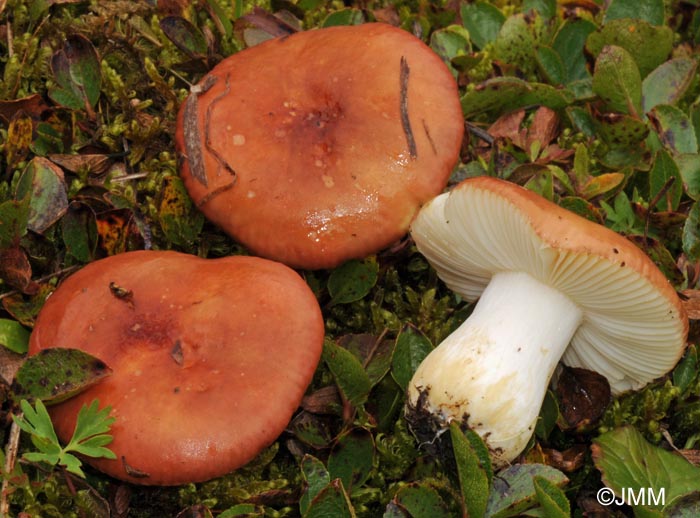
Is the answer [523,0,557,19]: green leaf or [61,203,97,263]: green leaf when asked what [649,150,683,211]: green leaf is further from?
[61,203,97,263]: green leaf

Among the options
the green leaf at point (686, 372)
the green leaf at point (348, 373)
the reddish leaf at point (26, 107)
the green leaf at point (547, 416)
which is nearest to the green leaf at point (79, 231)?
the reddish leaf at point (26, 107)

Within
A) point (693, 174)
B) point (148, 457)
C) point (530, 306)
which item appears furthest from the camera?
point (693, 174)

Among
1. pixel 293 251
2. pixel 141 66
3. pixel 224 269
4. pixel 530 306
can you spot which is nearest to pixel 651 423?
pixel 530 306

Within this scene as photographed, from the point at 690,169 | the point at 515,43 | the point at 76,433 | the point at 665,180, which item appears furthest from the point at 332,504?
the point at 515,43

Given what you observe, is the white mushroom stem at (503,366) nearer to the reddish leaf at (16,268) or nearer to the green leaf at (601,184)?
the green leaf at (601,184)

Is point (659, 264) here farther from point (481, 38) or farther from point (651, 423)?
point (481, 38)

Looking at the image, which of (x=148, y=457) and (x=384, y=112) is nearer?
(x=148, y=457)

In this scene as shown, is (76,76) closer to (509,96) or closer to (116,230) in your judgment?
(116,230)
